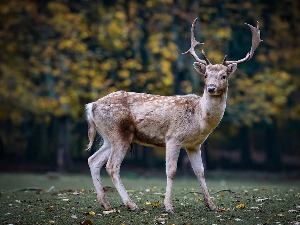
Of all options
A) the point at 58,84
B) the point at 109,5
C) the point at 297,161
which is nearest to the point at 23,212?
the point at 58,84

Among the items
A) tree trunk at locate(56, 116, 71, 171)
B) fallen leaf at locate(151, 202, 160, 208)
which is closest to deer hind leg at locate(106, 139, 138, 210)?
fallen leaf at locate(151, 202, 160, 208)

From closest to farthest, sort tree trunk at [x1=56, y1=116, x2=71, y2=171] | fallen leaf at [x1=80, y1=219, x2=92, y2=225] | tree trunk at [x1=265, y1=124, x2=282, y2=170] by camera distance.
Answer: fallen leaf at [x1=80, y1=219, x2=92, y2=225]
tree trunk at [x1=56, y1=116, x2=71, y2=171]
tree trunk at [x1=265, y1=124, x2=282, y2=170]

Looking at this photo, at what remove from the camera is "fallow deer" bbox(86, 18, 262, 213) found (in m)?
10.8

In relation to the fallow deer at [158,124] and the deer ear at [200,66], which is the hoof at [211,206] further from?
the deer ear at [200,66]

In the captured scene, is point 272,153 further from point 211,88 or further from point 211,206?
point 211,88

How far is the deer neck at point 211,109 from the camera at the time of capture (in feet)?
35.0

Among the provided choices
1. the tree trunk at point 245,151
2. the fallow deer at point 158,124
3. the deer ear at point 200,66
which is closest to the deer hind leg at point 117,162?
the fallow deer at point 158,124

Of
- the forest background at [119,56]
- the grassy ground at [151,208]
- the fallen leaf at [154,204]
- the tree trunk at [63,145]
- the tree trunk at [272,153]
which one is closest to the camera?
the grassy ground at [151,208]

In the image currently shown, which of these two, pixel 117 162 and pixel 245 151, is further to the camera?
pixel 245 151

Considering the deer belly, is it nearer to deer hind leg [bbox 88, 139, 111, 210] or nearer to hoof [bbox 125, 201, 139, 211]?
deer hind leg [bbox 88, 139, 111, 210]

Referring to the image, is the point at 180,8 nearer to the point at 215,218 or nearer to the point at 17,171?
the point at 17,171

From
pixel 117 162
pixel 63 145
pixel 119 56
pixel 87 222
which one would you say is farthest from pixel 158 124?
pixel 63 145

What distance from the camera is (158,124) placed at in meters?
11.1

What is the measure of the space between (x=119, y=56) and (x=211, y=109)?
15.7 meters
